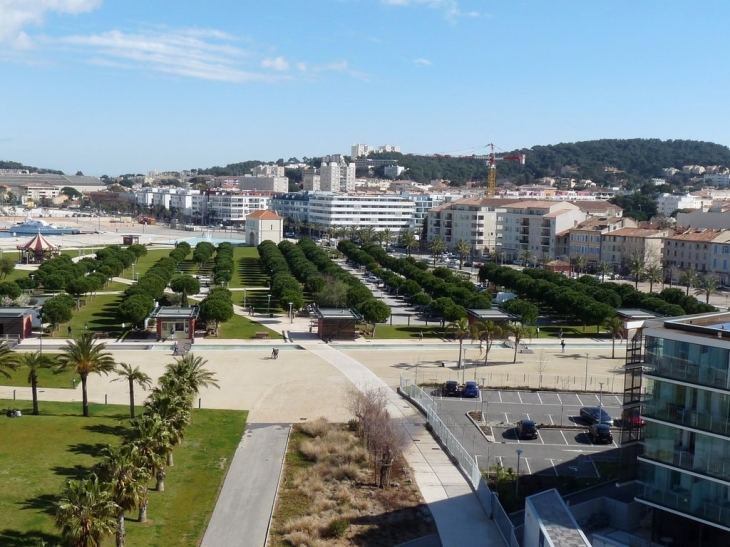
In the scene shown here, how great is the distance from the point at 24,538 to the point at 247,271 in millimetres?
71198

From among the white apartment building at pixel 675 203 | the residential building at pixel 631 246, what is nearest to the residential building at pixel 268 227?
the residential building at pixel 631 246

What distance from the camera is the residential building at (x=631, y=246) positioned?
91750mm

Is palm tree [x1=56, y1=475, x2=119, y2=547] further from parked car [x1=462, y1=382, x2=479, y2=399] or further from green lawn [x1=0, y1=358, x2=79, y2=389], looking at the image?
parked car [x1=462, y1=382, x2=479, y2=399]

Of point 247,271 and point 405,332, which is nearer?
point 405,332

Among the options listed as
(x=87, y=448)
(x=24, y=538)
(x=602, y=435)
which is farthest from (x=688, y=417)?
(x=87, y=448)

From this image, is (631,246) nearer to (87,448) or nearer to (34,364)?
(34,364)

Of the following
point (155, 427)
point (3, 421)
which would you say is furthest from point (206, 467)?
point (3, 421)

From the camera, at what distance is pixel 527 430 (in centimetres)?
3209

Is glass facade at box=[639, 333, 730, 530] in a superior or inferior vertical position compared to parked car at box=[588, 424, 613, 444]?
superior

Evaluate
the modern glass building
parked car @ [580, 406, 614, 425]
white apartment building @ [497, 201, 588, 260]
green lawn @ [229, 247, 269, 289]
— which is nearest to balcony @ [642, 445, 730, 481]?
the modern glass building

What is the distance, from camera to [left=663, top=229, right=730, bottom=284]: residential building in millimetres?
84938

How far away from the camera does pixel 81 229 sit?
155125mm

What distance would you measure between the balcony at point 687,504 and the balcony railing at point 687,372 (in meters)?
2.93

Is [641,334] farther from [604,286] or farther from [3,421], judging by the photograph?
[604,286]
